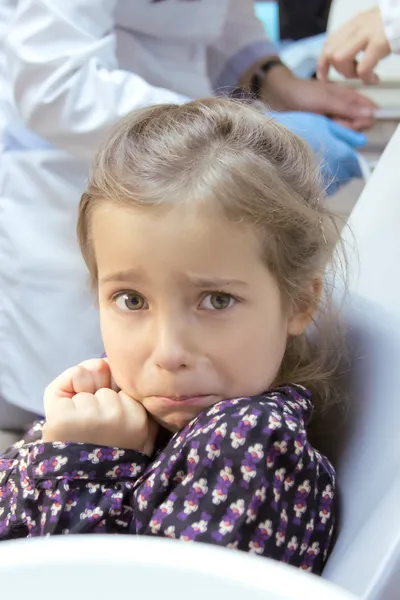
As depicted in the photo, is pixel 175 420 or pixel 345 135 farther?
pixel 345 135

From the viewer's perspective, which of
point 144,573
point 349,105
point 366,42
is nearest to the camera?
point 144,573

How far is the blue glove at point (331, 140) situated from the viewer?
1031 millimetres

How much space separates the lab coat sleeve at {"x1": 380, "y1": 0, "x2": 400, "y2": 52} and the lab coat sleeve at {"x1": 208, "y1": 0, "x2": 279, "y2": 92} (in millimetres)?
381

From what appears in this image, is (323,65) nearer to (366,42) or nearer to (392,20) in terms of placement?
(366,42)

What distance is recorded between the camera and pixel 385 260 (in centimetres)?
83

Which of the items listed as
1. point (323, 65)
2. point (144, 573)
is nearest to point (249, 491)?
point (144, 573)

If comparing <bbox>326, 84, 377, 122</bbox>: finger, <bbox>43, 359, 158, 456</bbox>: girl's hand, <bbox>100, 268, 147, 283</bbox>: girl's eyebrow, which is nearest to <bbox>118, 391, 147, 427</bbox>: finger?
<bbox>43, 359, 158, 456</bbox>: girl's hand

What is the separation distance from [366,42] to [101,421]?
2.26ft

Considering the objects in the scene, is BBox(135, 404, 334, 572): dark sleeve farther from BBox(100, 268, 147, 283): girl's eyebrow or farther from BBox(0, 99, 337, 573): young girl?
BBox(100, 268, 147, 283): girl's eyebrow

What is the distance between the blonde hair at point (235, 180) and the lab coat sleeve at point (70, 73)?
0.99 feet

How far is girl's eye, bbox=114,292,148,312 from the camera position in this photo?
685 mm

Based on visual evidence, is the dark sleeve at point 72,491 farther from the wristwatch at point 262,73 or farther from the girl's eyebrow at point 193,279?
the wristwatch at point 262,73

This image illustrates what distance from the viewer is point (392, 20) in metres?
1.00

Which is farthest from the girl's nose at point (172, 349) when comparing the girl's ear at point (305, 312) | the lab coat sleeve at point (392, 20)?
the lab coat sleeve at point (392, 20)
